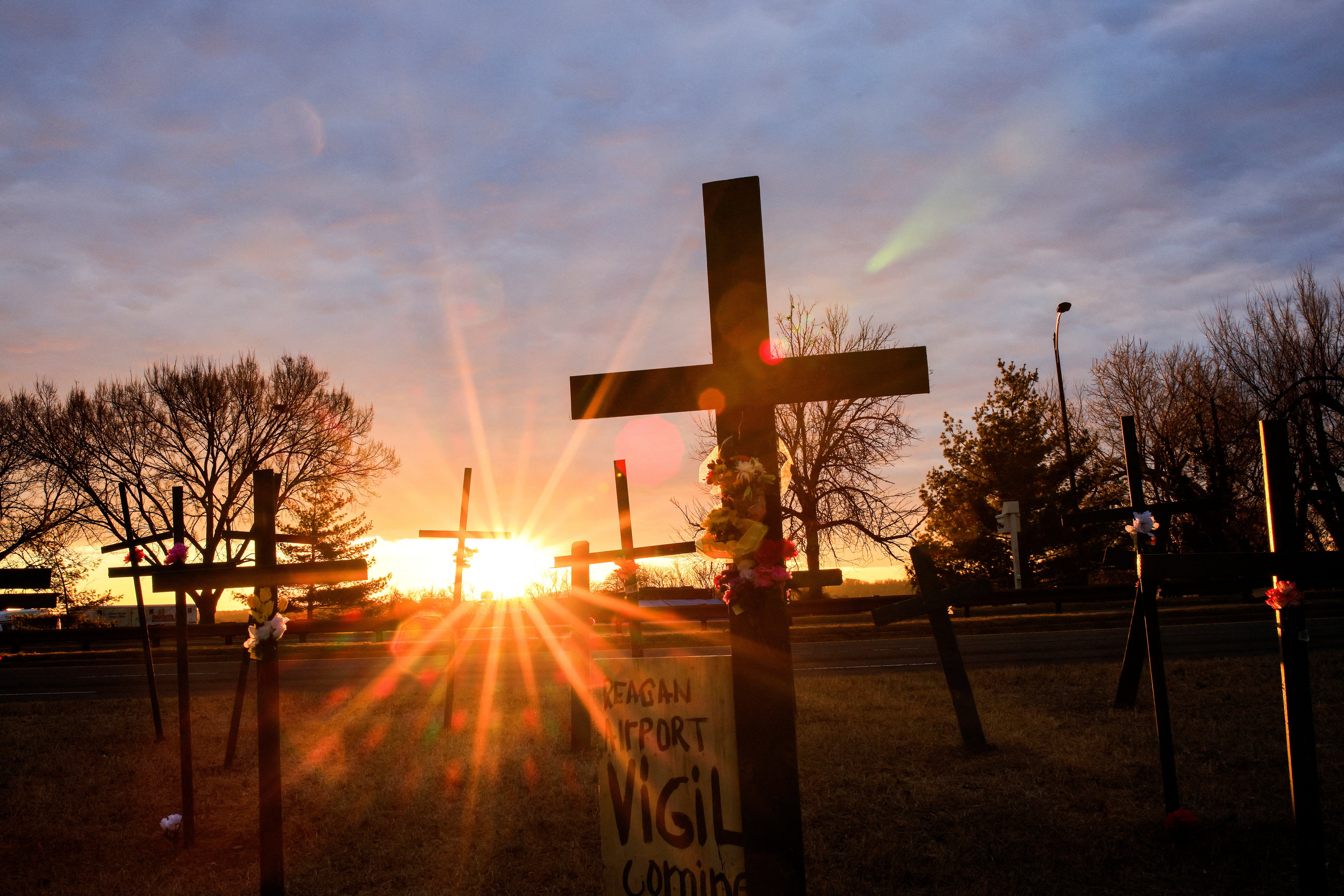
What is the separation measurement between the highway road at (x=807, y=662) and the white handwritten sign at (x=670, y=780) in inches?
323

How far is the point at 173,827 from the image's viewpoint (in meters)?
6.77

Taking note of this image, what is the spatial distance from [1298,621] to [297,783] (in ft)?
27.5

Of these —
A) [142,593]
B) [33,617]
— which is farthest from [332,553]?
[142,593]

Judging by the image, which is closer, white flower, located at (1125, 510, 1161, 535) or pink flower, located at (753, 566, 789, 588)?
pink flower, located at (753, 566, 789, 588)

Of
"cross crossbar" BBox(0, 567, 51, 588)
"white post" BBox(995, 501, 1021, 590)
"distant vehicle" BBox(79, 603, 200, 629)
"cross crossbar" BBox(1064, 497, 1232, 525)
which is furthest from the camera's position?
"distant vehicle" BBox(79, 603, 200, 629)

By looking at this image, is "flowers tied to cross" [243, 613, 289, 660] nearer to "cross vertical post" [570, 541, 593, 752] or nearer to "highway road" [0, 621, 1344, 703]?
"cross vertical post" [570, 541, 593, 752]

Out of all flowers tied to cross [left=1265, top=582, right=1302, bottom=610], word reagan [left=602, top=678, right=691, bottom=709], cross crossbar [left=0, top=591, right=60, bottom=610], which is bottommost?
word reagan [left=602, top=678, right=691, bottom=709]

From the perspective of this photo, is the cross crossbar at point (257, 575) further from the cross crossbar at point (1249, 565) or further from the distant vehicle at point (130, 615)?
the distant vehicle at point (130, 615)

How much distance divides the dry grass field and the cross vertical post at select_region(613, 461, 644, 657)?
1370 mm

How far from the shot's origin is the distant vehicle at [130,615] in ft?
140

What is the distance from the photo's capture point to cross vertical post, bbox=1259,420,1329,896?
4.67m

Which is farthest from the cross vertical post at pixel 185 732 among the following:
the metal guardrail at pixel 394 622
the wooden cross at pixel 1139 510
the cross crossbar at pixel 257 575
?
the metal guardrail at pixel 394 622

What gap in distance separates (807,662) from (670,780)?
11.8m

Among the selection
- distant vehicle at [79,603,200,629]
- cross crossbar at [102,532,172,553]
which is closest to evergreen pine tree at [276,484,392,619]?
distant vehicle at [79,603,200,629]
